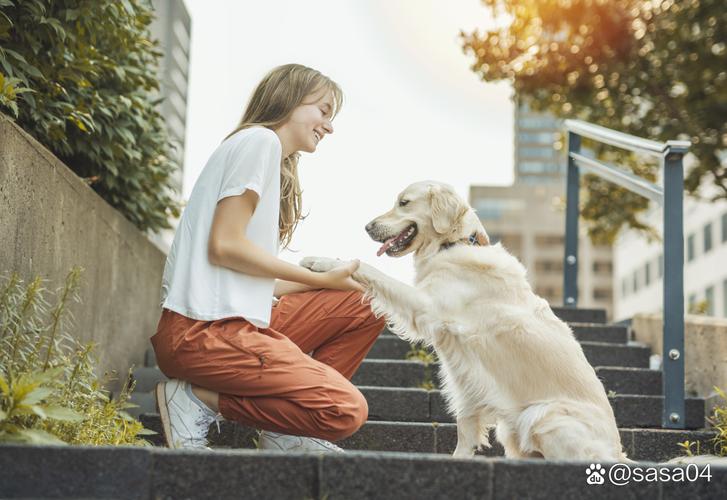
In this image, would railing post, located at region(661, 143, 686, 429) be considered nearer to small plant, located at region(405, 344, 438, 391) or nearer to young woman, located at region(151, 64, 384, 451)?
small plant, located at region(405, 344, 438, 391)

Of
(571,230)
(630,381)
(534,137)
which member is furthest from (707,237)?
(534,137)

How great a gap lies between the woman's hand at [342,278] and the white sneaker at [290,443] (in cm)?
68

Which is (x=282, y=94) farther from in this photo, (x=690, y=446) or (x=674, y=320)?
(x=690, y=446)

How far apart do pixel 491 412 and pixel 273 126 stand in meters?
1.62

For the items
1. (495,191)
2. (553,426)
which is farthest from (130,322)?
(495,191)

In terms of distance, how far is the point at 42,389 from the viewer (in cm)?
250

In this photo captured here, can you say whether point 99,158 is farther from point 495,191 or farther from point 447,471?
point 495,191

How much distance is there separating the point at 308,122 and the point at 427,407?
1.91 metres

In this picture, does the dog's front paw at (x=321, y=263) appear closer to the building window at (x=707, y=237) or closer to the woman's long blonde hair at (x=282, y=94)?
the woman's long blonde hair at (x=282, y=94)

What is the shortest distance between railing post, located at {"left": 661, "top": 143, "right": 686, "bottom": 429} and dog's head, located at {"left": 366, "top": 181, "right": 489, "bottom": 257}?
3.57ft

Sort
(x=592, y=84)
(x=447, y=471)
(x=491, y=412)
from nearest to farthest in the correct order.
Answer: (x=447, y=471) → (x=491, y=412) → (x=592, y=84)

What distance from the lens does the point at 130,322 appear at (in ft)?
17.8

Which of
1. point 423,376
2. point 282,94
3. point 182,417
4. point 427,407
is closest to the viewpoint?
point 182,417

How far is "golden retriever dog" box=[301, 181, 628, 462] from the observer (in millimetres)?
3400
